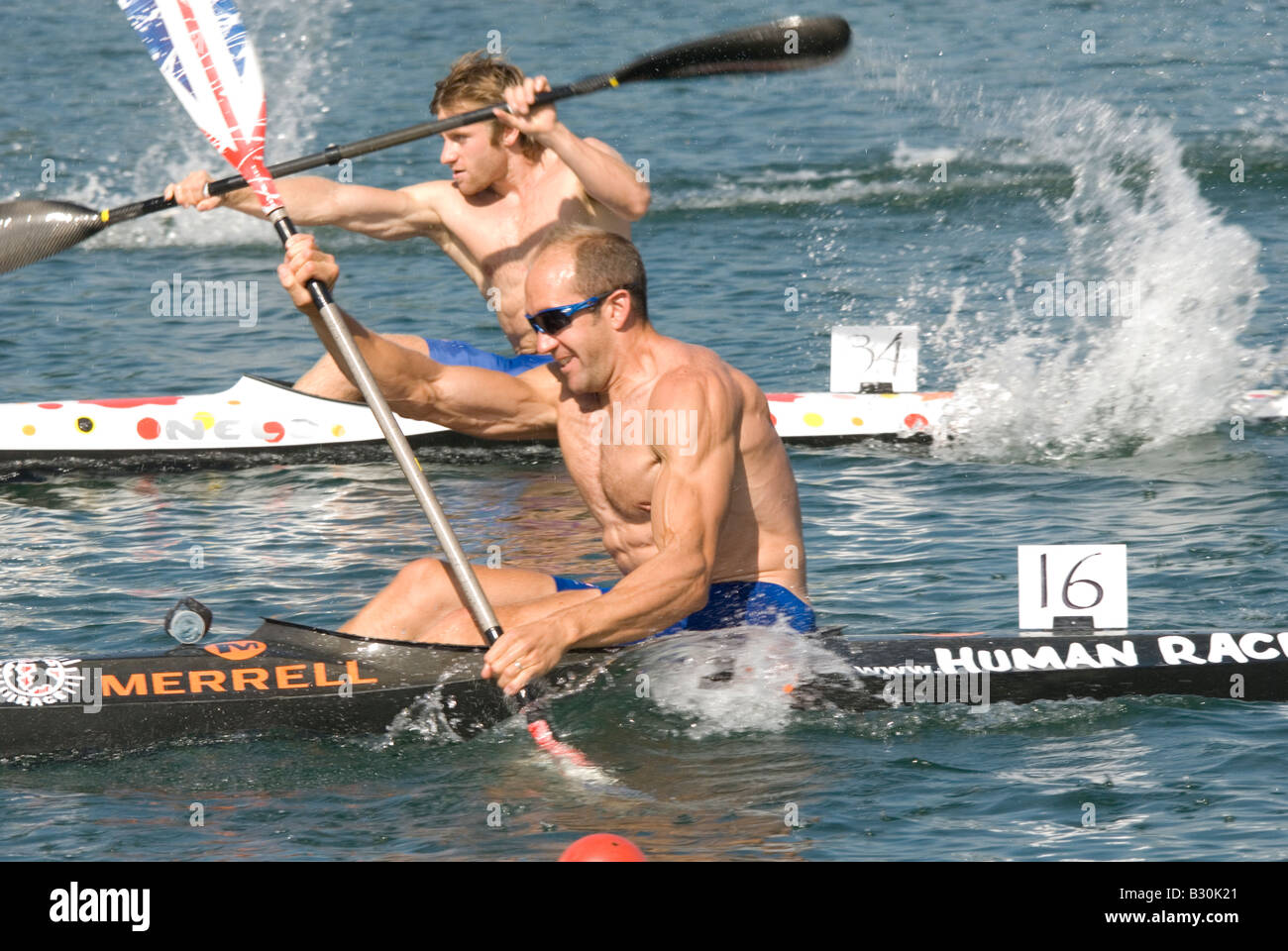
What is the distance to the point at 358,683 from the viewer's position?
541 cm

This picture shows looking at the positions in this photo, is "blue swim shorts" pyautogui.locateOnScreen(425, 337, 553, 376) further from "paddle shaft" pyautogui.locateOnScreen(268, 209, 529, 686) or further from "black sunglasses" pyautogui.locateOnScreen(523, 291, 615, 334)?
"black sunglasses" pyautogui.locateOnScreen(523, 291, 615, 334)

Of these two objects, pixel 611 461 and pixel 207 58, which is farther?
pixel 207 58

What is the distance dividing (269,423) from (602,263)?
450 cm

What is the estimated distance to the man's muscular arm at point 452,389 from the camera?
5.52m

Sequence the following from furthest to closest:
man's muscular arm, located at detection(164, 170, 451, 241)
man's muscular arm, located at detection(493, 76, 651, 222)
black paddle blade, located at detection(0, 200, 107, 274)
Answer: man's muscular arm, located at detection(164, 170, 451, 241)
black paddle blade, located at detection(0, 200, 107, 274)
man's muscular arm, located at detection(493, 76, 651, 222)

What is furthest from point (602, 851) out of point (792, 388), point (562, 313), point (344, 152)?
point (792, 388)

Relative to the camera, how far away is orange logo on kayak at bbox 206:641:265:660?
544 cm

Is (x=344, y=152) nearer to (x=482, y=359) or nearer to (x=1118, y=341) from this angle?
(x=482, y=359)

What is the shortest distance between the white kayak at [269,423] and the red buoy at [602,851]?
503cm

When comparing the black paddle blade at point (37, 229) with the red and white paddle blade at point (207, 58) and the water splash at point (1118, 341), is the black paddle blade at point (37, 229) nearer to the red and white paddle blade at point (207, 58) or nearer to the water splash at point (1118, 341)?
the red and white paddle blade at point (207, 58)

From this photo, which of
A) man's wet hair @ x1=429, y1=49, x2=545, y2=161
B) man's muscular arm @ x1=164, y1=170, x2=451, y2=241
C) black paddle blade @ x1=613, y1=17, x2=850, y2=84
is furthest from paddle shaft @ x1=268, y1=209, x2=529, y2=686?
man's muscular arm @ x1=164, y1=170, x2=451, y2=241

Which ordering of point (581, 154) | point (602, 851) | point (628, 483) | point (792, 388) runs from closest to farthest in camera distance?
point (602, 851) → point (628, 483) → point (581, 154) → point (792, 388)

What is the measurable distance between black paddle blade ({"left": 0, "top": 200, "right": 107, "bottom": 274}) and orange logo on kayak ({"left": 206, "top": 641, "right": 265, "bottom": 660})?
175 cm

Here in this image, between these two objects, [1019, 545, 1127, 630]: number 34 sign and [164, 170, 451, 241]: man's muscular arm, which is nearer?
[1019, 545, 1127, 630]: number 34 sign
